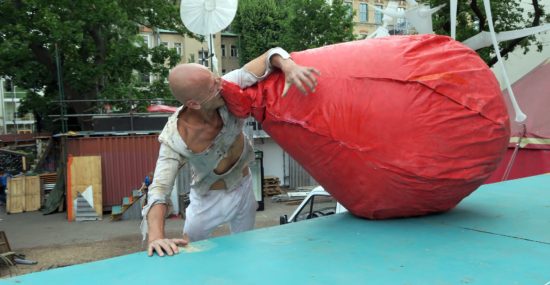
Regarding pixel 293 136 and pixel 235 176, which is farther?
pixel 235 176

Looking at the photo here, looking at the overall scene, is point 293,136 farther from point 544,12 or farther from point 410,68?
point 544,12

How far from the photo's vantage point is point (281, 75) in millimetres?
2477

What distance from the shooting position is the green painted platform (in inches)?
66.8

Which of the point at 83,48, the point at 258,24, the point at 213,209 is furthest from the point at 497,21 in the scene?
the point at 258,24

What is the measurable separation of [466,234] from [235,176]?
1.61 metres

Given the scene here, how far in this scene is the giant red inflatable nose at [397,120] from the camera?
2205 mm

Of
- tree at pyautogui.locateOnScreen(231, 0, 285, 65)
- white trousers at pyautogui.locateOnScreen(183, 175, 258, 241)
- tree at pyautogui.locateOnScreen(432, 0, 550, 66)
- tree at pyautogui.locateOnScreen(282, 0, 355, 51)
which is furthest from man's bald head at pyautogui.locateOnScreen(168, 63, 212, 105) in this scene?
tree at pyautogui.locateOnScreen(231, 0, 285, 65)

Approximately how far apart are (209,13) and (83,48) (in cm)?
955

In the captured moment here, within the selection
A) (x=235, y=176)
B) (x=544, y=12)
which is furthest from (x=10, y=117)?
(x=235, y=176)

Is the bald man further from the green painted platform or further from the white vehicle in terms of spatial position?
the white vehicle

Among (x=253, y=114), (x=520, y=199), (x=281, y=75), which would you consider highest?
(x=281, y=75)

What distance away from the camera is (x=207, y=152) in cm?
285

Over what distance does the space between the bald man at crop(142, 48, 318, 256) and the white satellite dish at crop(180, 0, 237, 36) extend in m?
5.33

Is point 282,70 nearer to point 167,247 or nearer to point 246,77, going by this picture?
point 246,77
